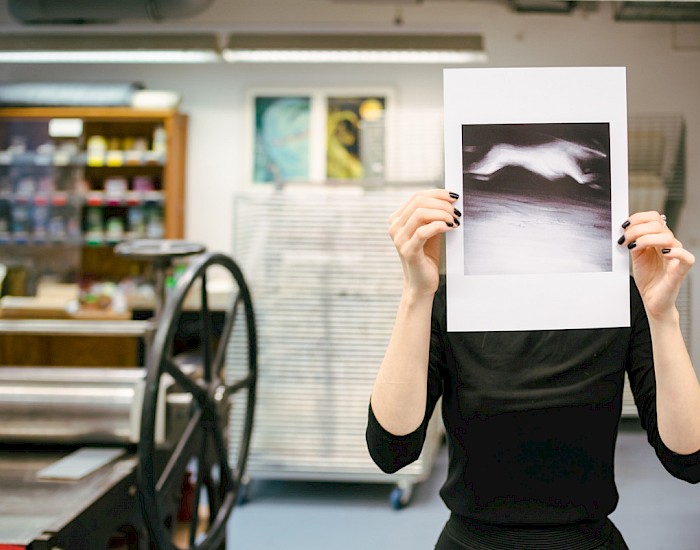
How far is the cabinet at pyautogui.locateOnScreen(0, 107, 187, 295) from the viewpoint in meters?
4.79

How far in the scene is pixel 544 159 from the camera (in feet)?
2.71

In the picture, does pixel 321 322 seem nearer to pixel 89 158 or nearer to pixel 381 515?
pixel 381 515

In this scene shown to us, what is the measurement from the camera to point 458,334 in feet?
3.02

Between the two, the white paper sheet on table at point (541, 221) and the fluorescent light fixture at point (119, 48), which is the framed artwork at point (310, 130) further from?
the white paper sheet on table at point (541, 221)

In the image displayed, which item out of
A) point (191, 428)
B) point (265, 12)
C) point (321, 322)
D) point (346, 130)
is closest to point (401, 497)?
point (321, 322)

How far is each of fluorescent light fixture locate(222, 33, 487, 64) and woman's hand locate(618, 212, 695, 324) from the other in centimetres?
339

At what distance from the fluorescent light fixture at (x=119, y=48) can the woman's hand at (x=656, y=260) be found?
3823 mm

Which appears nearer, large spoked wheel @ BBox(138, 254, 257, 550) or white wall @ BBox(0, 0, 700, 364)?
large spoked wheel @ BBox(138, 254, 257, 550)

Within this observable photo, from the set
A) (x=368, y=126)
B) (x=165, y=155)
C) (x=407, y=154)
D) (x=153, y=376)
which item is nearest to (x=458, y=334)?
(x=153, y=376)

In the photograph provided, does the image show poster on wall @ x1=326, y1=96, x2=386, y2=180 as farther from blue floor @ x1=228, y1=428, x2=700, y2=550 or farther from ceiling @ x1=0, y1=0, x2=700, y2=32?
blue floor @ x1=228, y1=428, x2=700, y2=550

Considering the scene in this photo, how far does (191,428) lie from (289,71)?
373cm

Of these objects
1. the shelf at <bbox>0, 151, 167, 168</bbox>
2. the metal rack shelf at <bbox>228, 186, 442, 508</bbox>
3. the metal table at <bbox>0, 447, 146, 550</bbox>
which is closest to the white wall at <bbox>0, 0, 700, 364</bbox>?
the shelf at <bbox>0, 151, 167, 168</bbox>

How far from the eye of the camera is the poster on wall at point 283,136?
16.1 feet

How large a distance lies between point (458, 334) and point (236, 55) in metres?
3.75
